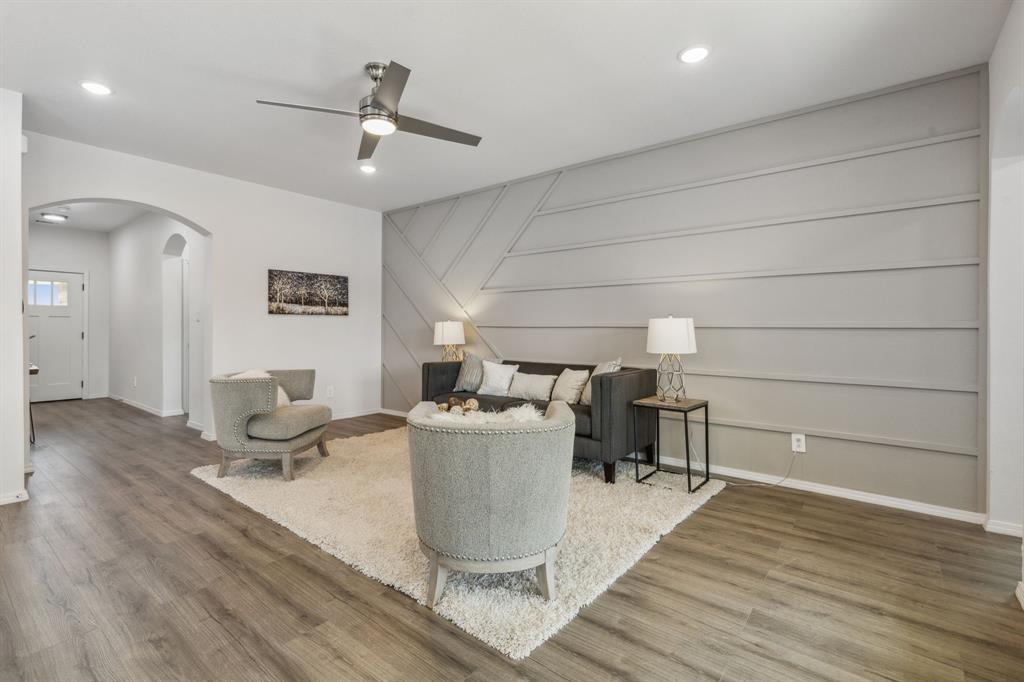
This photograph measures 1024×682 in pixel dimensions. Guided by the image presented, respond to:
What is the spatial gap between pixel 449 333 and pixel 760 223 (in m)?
3.03

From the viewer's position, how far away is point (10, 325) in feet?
10.0

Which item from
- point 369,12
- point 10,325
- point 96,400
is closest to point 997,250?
point 369,12

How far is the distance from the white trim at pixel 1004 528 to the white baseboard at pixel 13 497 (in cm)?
578

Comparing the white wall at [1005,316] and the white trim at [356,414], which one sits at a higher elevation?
the white wall at [1005,316]

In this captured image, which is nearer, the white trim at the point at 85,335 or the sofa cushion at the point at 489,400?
the sofa cushion at the point at 489,400

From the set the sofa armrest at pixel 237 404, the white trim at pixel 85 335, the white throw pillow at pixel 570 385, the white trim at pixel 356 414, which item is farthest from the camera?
the white trim at pixel 85 335

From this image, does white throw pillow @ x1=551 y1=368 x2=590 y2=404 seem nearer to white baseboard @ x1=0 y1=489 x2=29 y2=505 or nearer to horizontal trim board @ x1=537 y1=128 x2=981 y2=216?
horizontal trim board @ x1=537 y1=128 x2=981 y2=216

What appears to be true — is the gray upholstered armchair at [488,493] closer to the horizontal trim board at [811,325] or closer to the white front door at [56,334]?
the horizontal trim board at [811,325]

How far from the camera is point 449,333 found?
5.04m

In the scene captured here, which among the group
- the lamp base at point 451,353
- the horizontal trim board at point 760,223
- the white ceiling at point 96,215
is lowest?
the lamp base at point 451,353

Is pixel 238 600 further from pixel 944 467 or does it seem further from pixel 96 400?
pixel 96 400

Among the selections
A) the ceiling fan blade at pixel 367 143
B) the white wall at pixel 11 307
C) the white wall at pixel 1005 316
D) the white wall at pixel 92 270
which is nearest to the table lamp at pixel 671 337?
the white wall at pixel 1005 316

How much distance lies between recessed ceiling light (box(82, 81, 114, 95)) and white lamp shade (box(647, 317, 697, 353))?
13.0ft

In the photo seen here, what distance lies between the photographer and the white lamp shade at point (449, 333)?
5.02 metres
